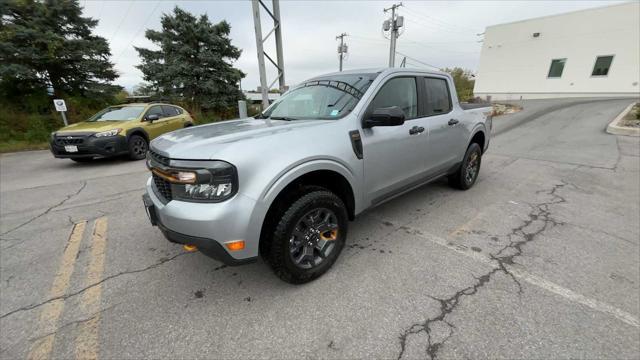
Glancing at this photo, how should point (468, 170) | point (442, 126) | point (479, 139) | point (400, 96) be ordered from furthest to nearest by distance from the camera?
point (479, 139) < point (468, 170) < point (442, 126) < point (400, 96)

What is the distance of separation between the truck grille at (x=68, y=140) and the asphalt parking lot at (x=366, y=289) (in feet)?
8.64

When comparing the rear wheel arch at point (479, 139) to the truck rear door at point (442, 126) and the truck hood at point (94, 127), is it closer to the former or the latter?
the truck rear door at point (442, 126)

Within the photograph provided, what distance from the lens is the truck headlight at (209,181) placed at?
5.87ft

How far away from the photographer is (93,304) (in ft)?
7.11

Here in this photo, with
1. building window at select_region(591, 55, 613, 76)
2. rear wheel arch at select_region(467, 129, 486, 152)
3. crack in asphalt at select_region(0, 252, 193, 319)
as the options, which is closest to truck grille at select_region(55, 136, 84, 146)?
crack in asphalt at select_region(0, 252, 193, 319)

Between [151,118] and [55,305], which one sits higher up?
[151,118]

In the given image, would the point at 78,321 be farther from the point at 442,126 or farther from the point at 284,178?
the point at 442,126

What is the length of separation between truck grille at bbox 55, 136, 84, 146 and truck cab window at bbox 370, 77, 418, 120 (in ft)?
23.2

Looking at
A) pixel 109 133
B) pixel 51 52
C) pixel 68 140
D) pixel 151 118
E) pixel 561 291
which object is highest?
pixel 51 52

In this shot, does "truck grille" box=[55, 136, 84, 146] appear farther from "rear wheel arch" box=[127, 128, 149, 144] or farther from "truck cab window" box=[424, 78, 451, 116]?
"truck cab window" box=[424, 78, 451, 116]

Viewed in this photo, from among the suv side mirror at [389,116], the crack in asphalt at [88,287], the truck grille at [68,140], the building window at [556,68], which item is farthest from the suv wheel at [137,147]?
the building window at [556,68]

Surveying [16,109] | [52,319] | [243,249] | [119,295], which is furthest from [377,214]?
[16,109]

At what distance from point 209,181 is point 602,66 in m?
30.0

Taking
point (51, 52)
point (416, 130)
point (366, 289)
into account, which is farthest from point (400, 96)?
point (51, 52)
